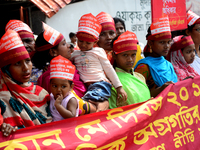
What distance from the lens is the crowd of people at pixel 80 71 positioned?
7.86 feet

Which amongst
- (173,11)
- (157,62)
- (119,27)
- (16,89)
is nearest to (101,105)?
(16,89)

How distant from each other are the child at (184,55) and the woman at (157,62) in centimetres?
58

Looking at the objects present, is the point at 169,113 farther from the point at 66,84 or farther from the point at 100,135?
the point at 66,84

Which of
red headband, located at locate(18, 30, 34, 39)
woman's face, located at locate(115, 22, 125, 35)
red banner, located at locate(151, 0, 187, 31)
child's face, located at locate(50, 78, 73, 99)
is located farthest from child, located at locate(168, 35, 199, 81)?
red headband, located at locate(18, 30, 34, 39)

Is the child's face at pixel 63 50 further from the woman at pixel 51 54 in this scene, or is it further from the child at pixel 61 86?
the child at pixel 61 86

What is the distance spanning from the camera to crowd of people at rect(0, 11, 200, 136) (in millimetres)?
2395

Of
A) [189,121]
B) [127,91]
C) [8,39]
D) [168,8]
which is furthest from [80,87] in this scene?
[168,8]

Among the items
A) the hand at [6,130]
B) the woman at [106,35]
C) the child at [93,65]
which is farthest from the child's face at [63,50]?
the hand at [6,130]

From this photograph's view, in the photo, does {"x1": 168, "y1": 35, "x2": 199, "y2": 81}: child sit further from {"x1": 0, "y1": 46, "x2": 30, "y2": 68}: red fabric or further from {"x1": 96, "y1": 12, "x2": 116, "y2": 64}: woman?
{"x1": 0, "y1": 46, "x2": 30, "y2": 68}: red fabric

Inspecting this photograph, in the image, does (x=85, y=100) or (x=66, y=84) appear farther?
(x=85, y=100)

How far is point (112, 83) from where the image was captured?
3330 mm

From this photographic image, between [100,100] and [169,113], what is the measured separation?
3.04 ft

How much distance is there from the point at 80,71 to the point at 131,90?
2.50ft

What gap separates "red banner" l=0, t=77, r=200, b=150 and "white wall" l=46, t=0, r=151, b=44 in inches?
199
